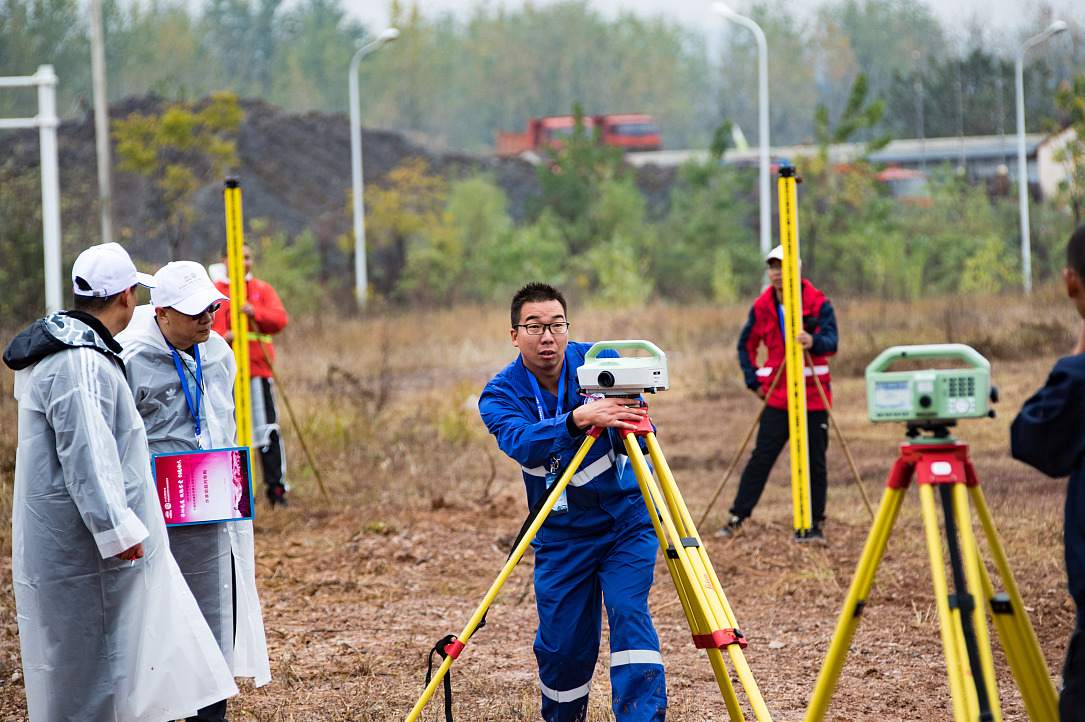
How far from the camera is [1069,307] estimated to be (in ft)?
60.5

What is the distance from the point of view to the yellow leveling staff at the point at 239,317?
755cm

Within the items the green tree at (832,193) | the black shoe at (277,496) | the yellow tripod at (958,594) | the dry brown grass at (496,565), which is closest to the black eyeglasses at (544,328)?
the yellow tripod at (958,594)

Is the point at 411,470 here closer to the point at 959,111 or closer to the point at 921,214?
the point at 921,214

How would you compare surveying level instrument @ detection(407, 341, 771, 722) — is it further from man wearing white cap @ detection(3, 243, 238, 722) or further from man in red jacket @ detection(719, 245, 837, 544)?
man in red jacket @ detection(719, 245, 837, 544)

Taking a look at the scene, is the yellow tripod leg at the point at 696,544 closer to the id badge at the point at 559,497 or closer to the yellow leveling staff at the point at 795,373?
the id badge at the point at 559,497

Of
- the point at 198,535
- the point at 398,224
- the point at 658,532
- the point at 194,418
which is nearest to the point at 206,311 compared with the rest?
the point at 194,418

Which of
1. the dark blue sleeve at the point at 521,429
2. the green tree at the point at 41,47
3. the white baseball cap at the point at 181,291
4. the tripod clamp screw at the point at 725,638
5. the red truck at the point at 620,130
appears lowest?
the tripod clamp screw at the point at 725,638

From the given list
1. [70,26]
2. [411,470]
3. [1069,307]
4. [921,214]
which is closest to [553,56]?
[70,26]

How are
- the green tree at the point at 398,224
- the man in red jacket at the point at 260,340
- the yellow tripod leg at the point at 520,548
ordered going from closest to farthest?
1. the yellow tripod leg at the point at 520,548
2. the man in red jacket at the point at 260,340
3. the green tree at the point at 398,224

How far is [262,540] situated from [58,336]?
15.2ft

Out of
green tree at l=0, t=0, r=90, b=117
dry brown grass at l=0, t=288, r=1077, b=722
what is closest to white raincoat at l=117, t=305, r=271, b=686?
dry brown grass at l=0, t=288, r=1077, b=722

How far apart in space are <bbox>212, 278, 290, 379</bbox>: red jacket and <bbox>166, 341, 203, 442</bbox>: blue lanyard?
157 inches

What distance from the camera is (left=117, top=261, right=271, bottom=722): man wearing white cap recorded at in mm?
4023

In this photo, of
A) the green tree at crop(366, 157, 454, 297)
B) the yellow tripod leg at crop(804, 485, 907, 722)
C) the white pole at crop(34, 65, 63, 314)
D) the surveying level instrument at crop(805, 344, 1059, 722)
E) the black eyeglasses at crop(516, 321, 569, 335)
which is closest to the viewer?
the surveying level instrument at crop(805, 344, 1059, 722)
